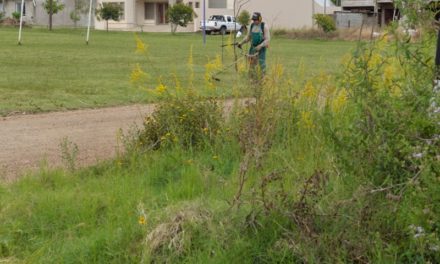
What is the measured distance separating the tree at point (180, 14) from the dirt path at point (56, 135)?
54850 millimetres

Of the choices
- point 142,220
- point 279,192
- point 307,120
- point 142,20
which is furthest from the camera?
point 142,20

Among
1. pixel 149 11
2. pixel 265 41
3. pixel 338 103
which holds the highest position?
pixel 149 11

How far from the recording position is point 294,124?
6.88 metres

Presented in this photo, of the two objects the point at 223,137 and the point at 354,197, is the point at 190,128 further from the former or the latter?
the point at 354,197

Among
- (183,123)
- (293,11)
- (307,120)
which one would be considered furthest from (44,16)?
(307,120)

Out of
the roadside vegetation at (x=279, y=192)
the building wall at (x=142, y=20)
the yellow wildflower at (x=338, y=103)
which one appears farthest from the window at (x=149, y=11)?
the yellow wildflower at (x=338, y=103)

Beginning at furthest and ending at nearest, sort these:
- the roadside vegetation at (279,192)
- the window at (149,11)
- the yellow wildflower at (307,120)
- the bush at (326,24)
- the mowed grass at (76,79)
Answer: the window at (149,11) → the bush at (326,24) → the mowed grass at (76,79) → the yellow wildflower at (307,120) → the roadside vegetation at (279,192)

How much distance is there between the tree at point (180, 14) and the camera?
66.3 metres

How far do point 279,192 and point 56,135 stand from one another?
18.3 feet

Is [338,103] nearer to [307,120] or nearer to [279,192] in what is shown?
[307,120]

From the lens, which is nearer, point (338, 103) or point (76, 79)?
point (338, 103)

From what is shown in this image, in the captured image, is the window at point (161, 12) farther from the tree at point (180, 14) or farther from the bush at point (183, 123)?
the bush at point (183, 123)

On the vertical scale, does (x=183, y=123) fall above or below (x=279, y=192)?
above

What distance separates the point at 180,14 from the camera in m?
66.6
